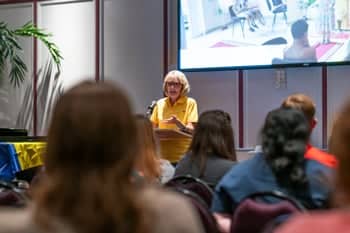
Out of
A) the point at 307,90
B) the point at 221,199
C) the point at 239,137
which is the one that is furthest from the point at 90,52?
the point at 221,199

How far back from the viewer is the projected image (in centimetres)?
577

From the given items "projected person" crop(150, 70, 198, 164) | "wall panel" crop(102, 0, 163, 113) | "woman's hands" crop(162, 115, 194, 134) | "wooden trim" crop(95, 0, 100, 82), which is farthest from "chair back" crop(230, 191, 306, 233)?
"wooden trim" crop(95, 0, 100, 82)

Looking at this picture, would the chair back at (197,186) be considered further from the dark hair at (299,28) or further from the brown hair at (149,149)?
the dark hair at (299,28)

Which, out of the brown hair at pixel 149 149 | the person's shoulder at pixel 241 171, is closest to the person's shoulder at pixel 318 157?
the person's shoulder at pixel 241 171

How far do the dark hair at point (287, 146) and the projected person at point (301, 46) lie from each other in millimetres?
3652

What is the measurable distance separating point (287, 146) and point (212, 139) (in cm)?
95

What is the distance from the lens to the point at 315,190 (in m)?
2.28

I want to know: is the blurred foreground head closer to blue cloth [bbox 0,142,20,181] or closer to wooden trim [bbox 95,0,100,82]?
blue cloth [bbox 0,142,20,181]

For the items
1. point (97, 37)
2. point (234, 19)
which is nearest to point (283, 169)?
point (234, 19)

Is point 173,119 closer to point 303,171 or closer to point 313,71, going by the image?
point 313,71

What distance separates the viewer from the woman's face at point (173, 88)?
220 inches

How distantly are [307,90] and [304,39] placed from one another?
1.89ft

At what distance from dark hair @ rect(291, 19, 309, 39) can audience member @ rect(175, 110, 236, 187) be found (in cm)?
289

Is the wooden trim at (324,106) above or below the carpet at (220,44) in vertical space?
below
